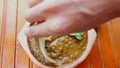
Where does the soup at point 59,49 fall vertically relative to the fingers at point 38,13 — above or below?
below

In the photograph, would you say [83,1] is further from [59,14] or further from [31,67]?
[31,67]

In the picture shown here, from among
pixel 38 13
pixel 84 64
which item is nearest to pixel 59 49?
pixel 84 64

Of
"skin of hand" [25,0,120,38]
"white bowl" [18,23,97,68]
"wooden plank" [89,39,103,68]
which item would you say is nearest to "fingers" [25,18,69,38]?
"skin of hand" [25,0,120,38]

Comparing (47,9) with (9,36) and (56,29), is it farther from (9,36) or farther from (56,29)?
(9,36)

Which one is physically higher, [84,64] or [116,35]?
[116,35]

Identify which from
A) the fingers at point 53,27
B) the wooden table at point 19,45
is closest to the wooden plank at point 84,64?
the wooden table at point 19,45

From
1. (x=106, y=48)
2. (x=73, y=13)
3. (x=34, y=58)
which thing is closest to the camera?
(x=73, y=13)

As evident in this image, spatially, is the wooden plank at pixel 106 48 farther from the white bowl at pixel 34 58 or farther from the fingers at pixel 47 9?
the fingers at pixel 47 9
